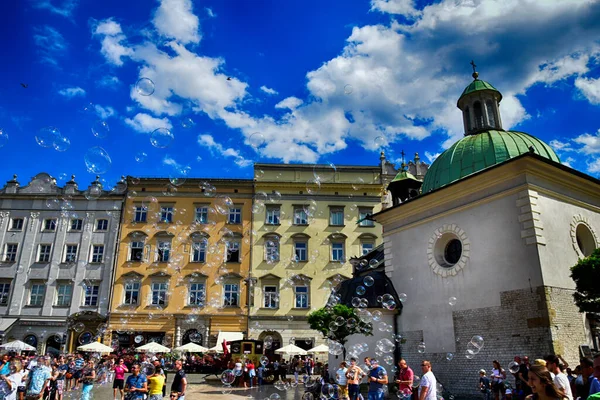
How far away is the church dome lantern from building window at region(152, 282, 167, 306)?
24.4 metres

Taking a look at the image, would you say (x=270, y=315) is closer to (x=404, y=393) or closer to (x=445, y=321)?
(x=445, y=321)

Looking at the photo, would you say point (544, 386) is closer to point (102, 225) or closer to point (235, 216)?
point (235, 216)

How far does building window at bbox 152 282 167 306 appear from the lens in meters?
32.8

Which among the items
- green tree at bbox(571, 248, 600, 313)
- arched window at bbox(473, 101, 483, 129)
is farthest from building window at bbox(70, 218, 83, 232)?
green tree at bbox(571, 248, 600, 313)

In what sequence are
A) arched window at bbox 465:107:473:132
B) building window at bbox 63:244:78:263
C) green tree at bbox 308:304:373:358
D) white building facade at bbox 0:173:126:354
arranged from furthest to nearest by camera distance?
building window at bbox 63:244:78:263 < white building facade at bbox 0:173:126:354 < arched window at bbox 465:107:473:132 < green tree at bbox 308:304:373:358

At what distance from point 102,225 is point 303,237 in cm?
1653

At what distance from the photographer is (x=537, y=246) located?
45.0 feet

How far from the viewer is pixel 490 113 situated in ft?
68.9

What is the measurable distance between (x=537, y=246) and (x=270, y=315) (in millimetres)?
22342

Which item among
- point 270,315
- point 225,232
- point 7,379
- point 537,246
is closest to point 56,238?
point 225,232

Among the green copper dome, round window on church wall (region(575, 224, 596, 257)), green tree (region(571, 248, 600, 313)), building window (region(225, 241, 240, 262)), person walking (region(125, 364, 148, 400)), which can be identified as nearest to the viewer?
person walking (region(125, 364, 148, 400))

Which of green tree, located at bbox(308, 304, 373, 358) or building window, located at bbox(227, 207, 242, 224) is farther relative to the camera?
building window, located at bbox(227, 207, 242, 224)

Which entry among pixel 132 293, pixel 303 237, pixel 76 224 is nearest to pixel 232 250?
pixel 303 237

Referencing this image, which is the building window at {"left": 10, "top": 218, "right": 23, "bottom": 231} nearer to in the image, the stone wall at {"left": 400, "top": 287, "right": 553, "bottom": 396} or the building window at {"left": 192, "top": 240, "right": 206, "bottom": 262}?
the building window at {"left": 192, "top": 240, "right": 206, "bottom": 262}
